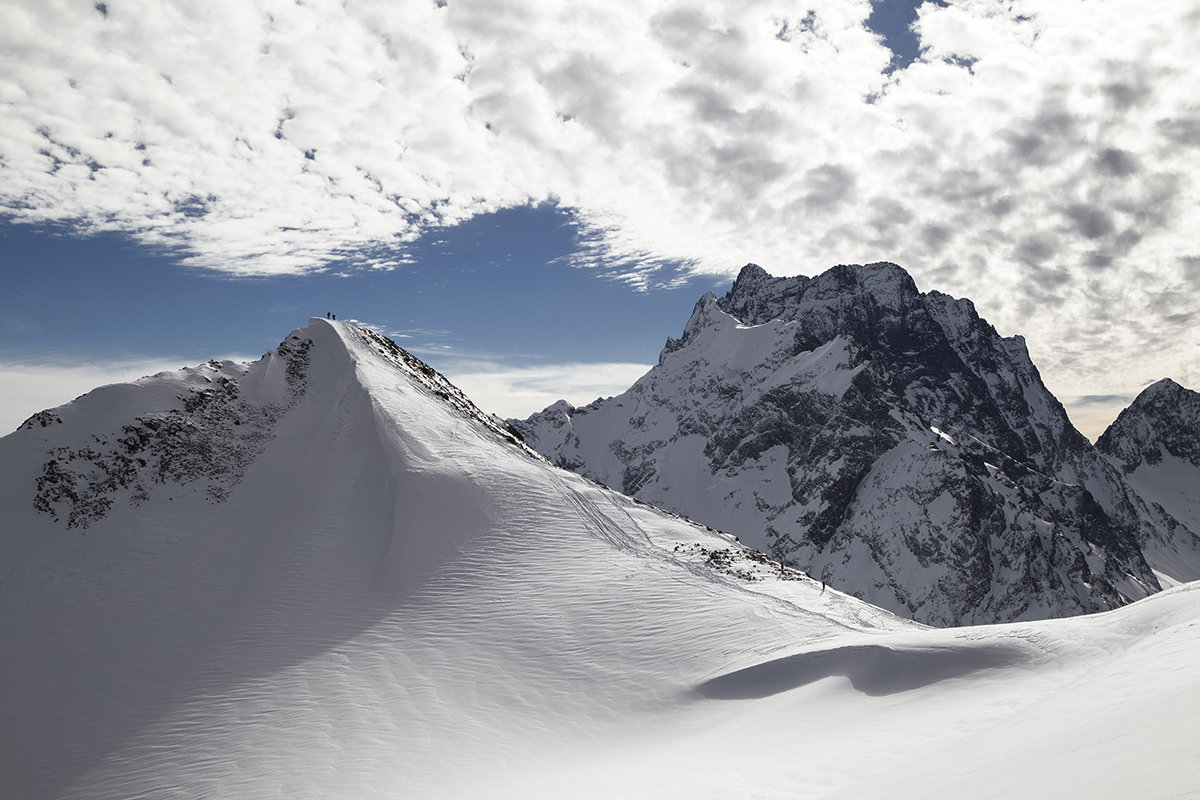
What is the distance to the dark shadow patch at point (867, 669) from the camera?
1664 cm

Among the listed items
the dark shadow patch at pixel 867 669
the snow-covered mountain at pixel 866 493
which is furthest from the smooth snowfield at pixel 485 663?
the snow-covered mountain at pixel 866 493

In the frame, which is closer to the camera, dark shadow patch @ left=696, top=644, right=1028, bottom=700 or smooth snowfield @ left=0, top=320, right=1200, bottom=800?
smooth snowfield @ left=0, top=320, right=1200, bottom=800

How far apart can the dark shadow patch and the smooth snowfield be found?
74 mm

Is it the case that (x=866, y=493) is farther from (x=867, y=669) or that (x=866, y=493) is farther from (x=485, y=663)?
(x=485, y=663)

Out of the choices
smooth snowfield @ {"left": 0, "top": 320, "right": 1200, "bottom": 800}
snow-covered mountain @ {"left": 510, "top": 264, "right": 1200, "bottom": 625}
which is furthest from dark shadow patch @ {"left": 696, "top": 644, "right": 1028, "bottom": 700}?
snow-covered mountain @ {"left": 510, "top": 264, "right": 1200, "bottom": 625}

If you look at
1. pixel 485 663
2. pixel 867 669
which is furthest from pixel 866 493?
pixel 485 663

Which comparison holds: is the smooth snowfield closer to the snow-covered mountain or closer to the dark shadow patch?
the dark shadow patch

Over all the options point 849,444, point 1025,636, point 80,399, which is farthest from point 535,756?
point 849,444

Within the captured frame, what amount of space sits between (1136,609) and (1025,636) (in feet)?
10.7

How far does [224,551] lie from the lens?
84.9 ft

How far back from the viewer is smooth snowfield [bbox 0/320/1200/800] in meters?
11.4

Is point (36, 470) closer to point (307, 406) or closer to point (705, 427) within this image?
point (307, 406)

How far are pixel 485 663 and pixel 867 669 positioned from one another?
1107 cm

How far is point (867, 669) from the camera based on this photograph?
56.7ft
